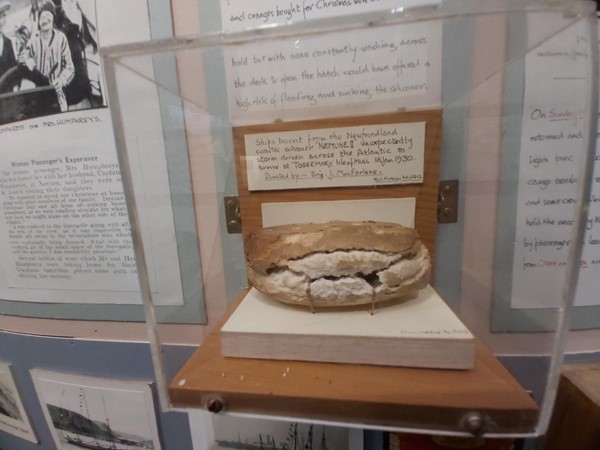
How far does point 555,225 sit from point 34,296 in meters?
1.13

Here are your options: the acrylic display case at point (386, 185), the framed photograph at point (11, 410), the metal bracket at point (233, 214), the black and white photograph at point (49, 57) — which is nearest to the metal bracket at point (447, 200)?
the acrylic display case at point (386, 185)

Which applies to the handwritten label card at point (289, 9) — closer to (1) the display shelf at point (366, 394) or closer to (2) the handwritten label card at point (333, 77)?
(2) the handwritten label card at point (333, 77)

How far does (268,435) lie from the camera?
64 cm

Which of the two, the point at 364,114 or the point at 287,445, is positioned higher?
the point at 364,114

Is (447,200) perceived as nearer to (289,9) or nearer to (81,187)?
(289,9)

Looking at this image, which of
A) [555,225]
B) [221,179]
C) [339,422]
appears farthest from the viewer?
[221,179]

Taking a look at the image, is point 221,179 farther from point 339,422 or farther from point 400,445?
point 400,445

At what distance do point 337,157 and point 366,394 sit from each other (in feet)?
1.18

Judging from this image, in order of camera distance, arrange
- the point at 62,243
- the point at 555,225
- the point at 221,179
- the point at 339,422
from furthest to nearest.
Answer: the point at 62,243 < the point at 221,179 < the point at 555,225 < the point at 339,422

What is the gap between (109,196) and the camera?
65cm

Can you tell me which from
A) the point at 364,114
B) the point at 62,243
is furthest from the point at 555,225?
the point at 62,243

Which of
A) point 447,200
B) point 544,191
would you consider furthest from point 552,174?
point 447,200

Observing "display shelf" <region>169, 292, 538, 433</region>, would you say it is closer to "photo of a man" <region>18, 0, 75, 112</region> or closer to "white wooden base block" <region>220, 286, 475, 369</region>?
"white wooden base block" <region>220, 286, 475, 369</region>

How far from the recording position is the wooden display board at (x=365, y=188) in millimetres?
486
